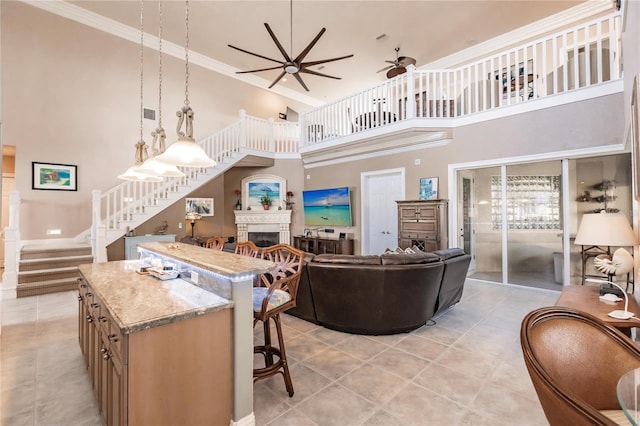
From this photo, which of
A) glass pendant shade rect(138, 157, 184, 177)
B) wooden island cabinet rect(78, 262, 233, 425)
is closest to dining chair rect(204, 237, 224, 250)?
glass pendant shade rect(138, 157, 184, 177)

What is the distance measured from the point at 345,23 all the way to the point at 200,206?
5907 mm

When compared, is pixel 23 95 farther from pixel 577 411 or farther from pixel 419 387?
pixel 577 411

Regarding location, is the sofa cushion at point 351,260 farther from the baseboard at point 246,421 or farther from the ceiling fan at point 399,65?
the ceiling fan at point 399,65

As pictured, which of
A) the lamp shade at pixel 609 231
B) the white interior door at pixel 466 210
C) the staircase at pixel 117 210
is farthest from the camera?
the white interior door at pixel 466 210

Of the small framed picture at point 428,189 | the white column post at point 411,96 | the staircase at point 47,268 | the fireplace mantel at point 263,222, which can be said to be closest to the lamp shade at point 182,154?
the staircase at point 47,268

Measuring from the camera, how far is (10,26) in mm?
5496

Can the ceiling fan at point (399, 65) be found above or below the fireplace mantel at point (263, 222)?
above

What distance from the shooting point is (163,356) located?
1487 mm

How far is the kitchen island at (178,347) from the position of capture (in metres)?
1.42

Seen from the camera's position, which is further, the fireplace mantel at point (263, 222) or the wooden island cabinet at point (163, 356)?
the fireplace mantel at point (263, 222)

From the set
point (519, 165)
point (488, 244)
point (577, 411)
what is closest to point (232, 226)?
point (488, 244)

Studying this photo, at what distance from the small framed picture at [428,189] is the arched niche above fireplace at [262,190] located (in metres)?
3.95

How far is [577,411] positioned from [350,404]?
58.1 inches

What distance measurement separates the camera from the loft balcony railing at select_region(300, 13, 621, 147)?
4.49 m
